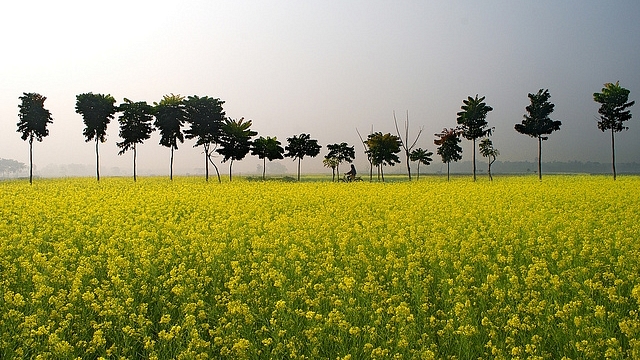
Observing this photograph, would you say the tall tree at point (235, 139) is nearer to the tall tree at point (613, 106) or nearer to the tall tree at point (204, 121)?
the tall tree at point (204, 121)

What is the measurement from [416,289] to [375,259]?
260cm

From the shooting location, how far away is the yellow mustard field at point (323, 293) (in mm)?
6137

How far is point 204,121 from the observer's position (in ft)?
211

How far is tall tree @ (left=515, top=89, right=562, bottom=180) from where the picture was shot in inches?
2502

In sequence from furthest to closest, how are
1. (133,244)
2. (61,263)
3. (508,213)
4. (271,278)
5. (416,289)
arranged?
(508,213), (133,244), (61,263), (271,278), (416,289)

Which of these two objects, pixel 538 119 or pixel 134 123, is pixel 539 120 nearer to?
pixel 538 119

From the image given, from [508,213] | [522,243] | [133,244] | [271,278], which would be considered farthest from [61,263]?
[508,213]

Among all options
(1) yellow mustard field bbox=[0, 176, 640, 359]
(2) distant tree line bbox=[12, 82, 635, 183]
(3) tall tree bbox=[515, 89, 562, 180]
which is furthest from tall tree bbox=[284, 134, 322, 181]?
(1) yellow mustard field bbox=[0, 176, 640, 359]

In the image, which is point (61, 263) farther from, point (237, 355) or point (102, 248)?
point (237, 355)

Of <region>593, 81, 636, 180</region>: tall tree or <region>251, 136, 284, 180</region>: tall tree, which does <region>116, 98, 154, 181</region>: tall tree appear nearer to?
<region>251, 136, 284, 180</region>: tall tree

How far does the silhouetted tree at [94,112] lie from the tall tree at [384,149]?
41213mm

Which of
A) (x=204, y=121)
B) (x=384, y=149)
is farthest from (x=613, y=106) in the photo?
(x=204, y=121)

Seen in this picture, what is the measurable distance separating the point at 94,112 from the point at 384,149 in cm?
4476

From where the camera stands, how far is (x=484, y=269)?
1007cm
